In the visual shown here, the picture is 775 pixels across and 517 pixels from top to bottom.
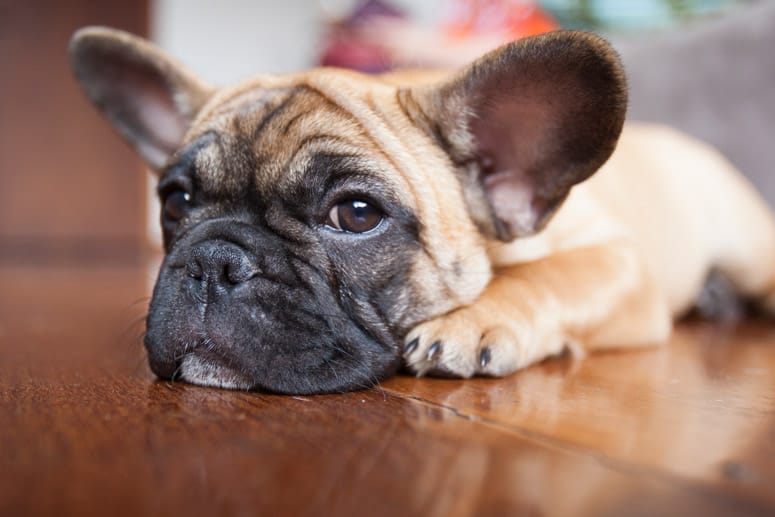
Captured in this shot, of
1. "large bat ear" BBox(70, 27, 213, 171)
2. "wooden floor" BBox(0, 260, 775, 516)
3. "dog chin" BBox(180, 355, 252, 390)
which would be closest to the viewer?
"wooden floor" BBox(0, 260, 775, 516)

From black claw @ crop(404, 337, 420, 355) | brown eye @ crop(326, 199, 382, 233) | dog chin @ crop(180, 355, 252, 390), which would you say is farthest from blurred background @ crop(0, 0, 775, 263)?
dog chin @ crop(180, 355, 252, 390)

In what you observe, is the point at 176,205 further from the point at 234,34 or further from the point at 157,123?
the point at 234,34

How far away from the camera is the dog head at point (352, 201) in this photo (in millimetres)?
1376

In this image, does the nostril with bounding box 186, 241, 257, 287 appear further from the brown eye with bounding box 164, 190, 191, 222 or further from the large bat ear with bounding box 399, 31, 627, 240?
the large bat ear with bounding box 399, 31, 627, 240

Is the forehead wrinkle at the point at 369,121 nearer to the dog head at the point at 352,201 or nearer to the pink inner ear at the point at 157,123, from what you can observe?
the dog head at the point at 352,201

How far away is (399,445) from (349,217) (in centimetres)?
65

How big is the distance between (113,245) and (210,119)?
7.24 metres

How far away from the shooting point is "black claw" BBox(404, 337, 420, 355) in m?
1.52

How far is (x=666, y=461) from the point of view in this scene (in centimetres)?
91

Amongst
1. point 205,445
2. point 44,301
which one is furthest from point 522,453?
point 44,301

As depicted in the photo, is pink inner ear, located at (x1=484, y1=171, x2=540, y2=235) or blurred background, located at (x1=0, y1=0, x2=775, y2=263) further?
blurred background, located at (x1=0, y1=0, x2=775, y2=263)

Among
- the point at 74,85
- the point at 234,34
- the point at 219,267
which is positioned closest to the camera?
the point at 219,267

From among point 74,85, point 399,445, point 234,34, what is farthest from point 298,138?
point 74,85

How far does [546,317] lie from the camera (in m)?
1.70
